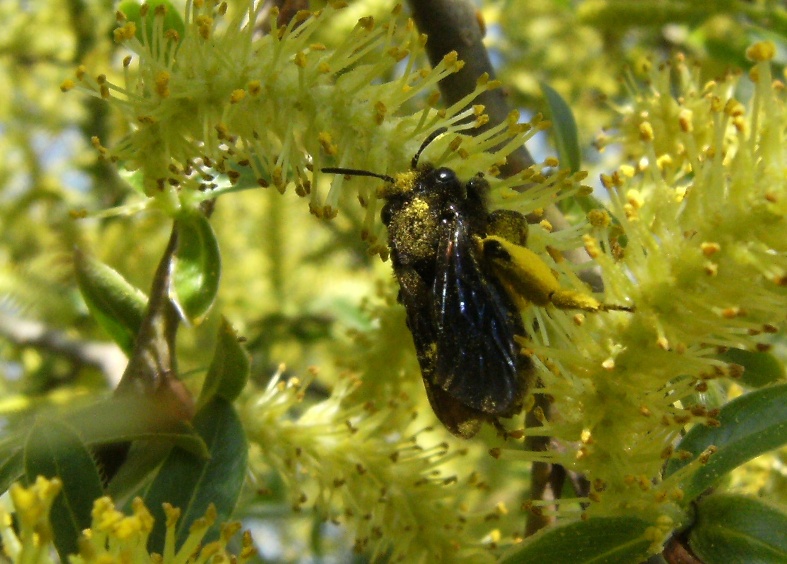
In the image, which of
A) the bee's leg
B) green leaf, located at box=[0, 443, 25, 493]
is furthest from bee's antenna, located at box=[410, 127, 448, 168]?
green leaf, located at box=[0, 443, 25, 493]

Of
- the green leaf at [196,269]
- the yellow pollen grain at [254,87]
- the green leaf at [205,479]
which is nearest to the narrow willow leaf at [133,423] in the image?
the green leaf at [205,479]

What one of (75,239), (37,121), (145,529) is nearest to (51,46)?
(37,121)

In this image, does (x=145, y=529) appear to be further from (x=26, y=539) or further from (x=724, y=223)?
(x=724, y=223)

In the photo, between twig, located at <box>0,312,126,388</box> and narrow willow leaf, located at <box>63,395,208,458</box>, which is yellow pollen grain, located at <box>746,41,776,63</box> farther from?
twig, located at <box>0,312,126,388</box>

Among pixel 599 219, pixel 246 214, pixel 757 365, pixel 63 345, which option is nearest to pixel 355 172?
pixel 599 219

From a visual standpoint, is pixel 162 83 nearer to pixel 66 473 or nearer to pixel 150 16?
pixel 150 16

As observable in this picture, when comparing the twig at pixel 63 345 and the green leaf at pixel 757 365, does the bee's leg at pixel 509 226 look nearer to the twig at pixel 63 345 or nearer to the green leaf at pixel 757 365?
the green leaf at pixel 757 365
